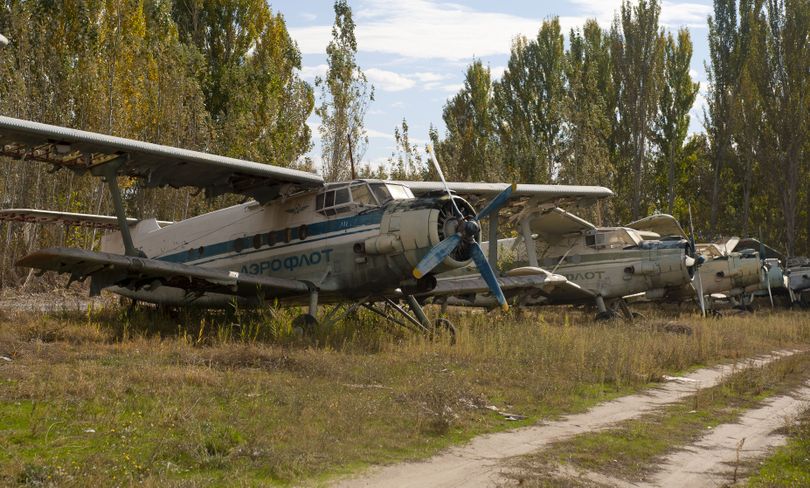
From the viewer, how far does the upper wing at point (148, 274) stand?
12.6 m

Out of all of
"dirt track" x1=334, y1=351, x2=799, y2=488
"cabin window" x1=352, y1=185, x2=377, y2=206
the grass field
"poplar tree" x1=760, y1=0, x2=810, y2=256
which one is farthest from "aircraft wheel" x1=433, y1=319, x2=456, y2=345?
"poplar tree" x1=760, y1=0, x2=810, y2=256

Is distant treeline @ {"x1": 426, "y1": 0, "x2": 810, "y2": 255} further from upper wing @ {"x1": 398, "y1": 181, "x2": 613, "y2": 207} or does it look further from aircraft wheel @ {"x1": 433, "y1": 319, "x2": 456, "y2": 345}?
aircraft wheel @ {"x1": 433, "y1": 319, "x2": 456, "y2": 345}

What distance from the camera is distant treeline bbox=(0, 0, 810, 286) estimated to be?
78.4ft

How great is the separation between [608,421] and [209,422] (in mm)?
4657

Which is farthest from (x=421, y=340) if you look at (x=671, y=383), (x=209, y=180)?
(x=209, y=180)

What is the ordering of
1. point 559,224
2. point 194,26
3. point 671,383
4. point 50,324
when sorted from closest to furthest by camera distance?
1. point 671,383
2. point 50,324
3. point 559,224
4. point 194,26

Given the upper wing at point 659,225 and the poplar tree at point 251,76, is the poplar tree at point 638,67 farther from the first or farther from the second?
the poplar tree at point 251,76

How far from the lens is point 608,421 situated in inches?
375

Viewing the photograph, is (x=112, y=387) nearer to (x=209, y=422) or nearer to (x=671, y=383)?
(x=209, y=422)

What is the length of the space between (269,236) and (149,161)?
2.64 meters

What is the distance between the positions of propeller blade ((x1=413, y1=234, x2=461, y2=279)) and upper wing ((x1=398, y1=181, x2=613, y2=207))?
13.4 feet

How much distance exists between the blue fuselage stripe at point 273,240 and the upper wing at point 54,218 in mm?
1497

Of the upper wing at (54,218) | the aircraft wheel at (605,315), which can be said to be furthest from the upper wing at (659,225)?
the upper wing at (54,218)

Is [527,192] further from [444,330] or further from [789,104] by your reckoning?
[789,104]
